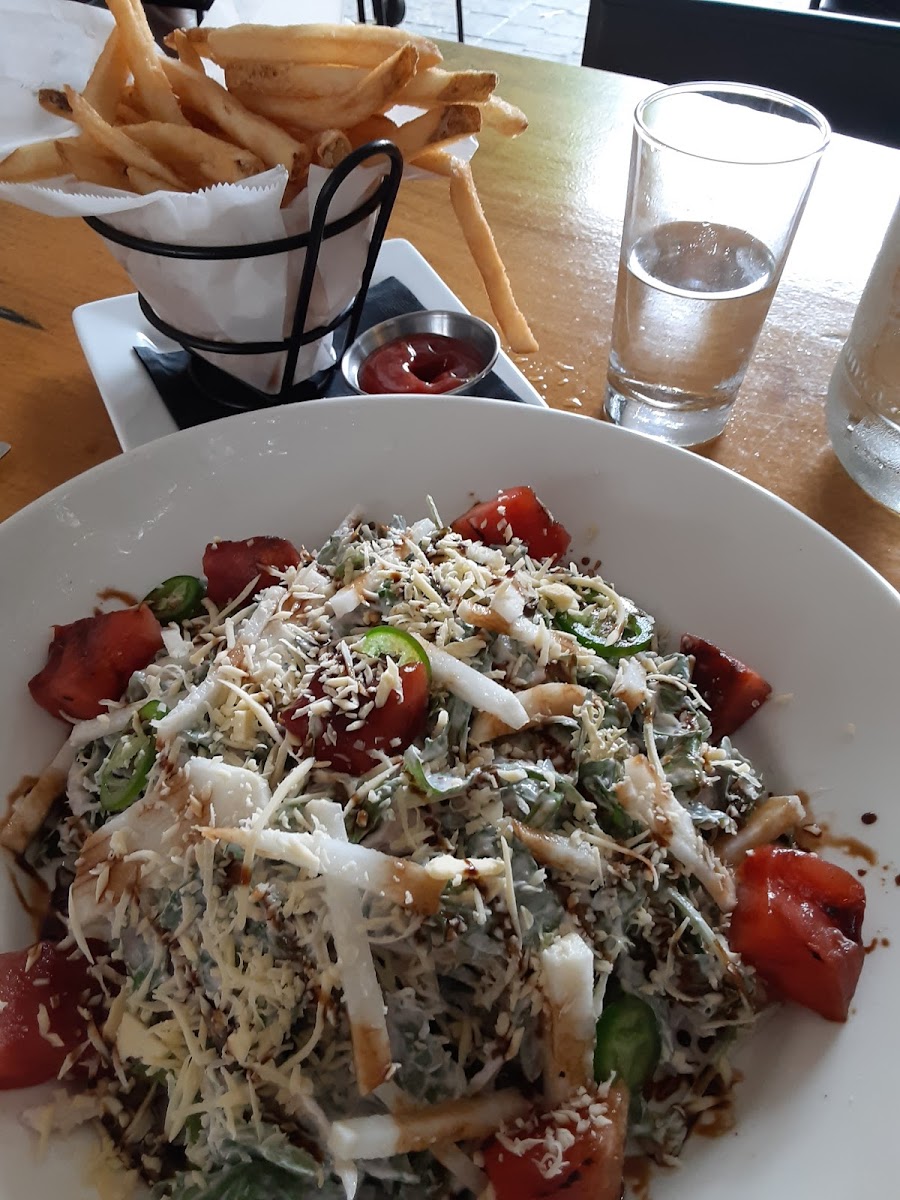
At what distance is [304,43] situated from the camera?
1456mm

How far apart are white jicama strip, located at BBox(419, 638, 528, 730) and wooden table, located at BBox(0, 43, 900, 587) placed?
81 cm

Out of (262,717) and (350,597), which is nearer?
(262,717)

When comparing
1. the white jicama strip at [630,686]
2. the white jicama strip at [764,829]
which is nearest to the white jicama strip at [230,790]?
the white jicama strip at [630,686]

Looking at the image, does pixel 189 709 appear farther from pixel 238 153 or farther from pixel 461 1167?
pixel 238 153

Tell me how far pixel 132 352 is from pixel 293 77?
66 cm

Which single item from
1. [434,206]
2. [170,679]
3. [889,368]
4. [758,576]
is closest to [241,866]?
[170,679]

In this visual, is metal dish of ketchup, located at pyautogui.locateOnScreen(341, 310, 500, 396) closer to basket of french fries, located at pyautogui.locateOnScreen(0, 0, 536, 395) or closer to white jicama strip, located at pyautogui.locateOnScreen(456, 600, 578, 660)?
basket of french fries, located at pyautogui.locateOnScreen(0, 0, 536, 395)

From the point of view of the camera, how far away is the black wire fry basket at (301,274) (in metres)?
1.49

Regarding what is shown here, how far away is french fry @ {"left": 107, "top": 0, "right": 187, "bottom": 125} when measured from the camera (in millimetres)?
1501

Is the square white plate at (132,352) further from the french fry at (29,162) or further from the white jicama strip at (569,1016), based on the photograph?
the white jicama strip at (569,1016)

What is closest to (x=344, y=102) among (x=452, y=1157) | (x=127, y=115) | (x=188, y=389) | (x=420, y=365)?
(x=127, y=115)

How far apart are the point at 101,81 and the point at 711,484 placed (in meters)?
1.18

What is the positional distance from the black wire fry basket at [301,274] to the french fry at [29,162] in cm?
9

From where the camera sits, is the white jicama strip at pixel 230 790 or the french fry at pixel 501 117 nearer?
the white jicama strip at pixel 230 790
